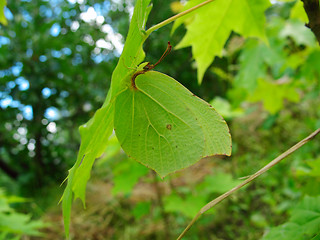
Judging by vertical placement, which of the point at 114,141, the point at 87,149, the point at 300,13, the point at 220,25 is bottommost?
the point at 114,141

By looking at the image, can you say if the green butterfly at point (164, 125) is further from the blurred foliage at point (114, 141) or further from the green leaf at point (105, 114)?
the blurred foliage at point (114, 141)

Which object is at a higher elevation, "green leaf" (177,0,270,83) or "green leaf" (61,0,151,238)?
"green leaf" (177,0,270,83)

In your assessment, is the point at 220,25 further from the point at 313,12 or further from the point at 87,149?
the point at 87,149

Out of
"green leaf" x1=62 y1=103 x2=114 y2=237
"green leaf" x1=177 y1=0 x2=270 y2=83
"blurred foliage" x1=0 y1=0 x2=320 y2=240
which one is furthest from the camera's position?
"blurred foliage" x1=0 y1=0 x2=320 y2=240

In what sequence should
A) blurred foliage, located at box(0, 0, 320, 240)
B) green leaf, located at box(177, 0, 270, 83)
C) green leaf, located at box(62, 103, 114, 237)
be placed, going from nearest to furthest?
1. green leaf, located at box(62, 103, 114, 237)
2. green leaf, located at box(177, 0, 270, 83)
3. blurred foliage, located at box(0, 0, 320, 240)

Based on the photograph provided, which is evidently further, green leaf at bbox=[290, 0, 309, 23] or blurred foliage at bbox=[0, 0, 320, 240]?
blurred foliage at bbox=[0, 0, 320, 240]

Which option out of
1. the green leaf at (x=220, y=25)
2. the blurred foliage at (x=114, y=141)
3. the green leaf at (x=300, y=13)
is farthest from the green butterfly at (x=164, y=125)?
the blurred foliage at (x=114, y=141)

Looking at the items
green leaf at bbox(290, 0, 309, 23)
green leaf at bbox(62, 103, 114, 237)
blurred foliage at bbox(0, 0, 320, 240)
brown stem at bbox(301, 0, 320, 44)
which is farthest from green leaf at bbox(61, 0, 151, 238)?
blurred foliage at bbox(0, 0, 320, 240)

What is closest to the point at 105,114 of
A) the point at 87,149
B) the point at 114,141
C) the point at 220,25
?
the point at 87,149

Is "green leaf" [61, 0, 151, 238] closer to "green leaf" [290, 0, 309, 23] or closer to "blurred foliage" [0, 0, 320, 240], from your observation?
"green leaf" [290, 0, 309, 23]
